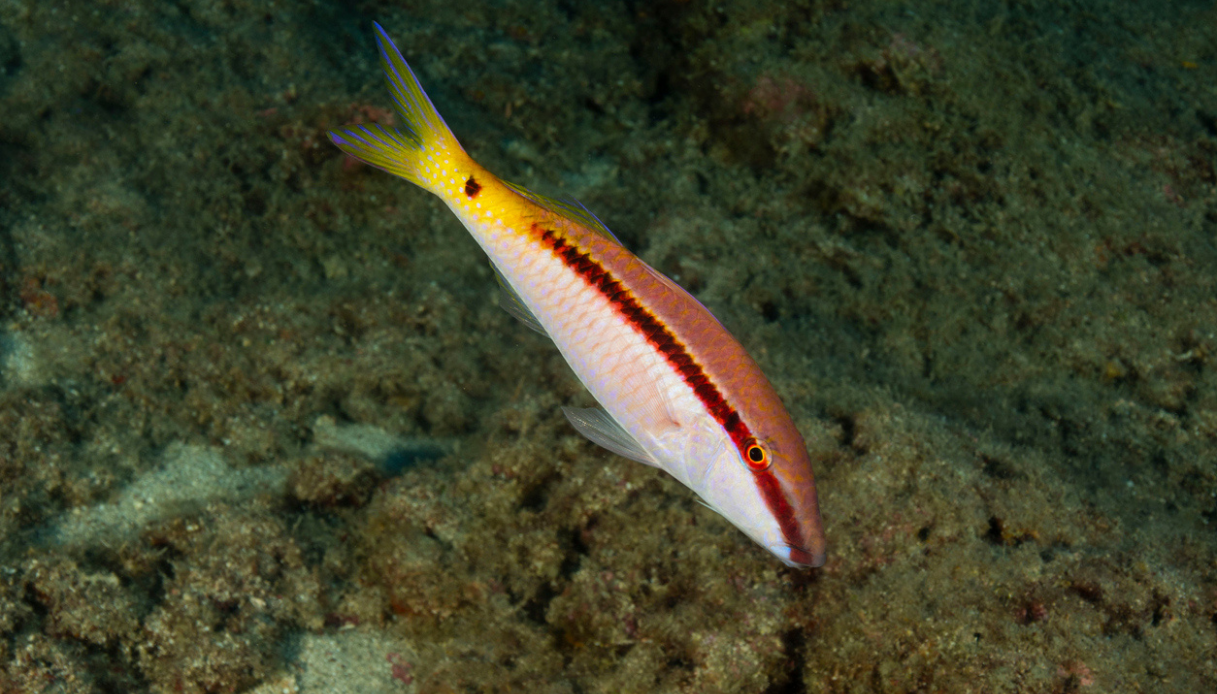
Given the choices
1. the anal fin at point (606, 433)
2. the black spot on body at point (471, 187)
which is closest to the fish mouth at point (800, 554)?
the anal fin at point (606, 433)

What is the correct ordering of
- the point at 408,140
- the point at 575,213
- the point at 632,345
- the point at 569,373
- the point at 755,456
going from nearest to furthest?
1. the point at 755,456
2. the point at 632,345
3. the point at 575,213
4. the point at 408,140
5. the point at 569,373

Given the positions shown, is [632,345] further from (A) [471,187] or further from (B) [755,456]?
(A) [471,187]

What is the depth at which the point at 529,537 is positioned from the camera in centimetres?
340

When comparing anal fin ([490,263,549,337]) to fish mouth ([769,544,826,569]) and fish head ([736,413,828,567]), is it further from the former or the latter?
fish mouth ([769,544,826,569])

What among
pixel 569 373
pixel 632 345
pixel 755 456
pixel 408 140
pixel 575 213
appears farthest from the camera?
pixel 569 373

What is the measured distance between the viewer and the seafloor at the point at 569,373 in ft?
9.57

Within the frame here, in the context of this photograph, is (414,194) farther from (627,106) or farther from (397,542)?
(397,542)

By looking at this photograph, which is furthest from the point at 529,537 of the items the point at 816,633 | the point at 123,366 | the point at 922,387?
the point at 123,366

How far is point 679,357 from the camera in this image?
2111 mm

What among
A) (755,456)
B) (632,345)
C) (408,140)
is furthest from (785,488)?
(408,140)

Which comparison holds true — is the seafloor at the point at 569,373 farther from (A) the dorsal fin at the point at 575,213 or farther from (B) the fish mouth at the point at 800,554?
(A) the dorsal fin at the point at 575,213

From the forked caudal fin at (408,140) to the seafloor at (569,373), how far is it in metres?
1.65

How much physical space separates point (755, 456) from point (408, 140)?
5.31 ft

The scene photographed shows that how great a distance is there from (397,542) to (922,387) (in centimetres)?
304
